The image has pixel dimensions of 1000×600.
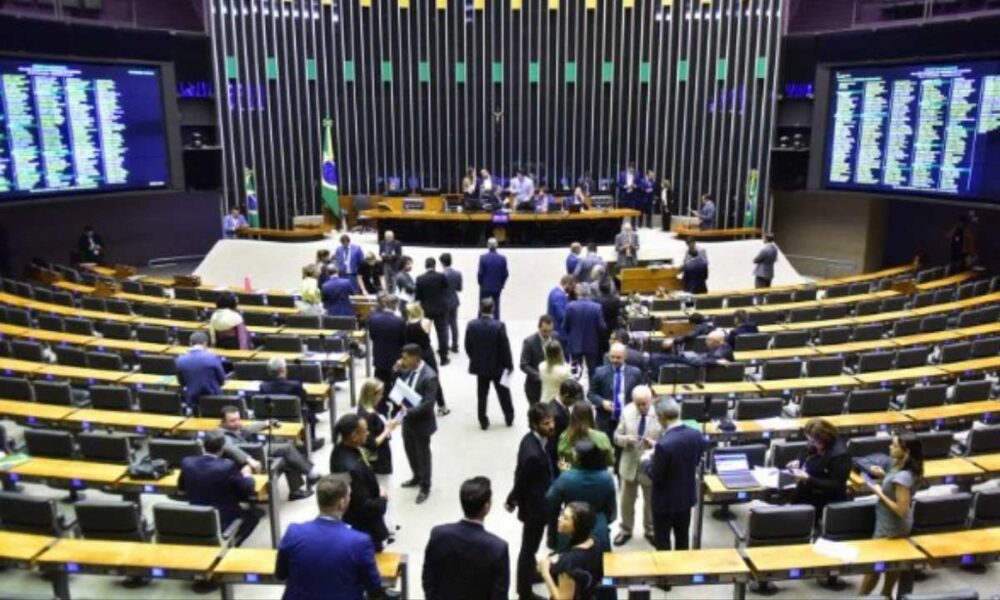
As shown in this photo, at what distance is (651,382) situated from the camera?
7.88m

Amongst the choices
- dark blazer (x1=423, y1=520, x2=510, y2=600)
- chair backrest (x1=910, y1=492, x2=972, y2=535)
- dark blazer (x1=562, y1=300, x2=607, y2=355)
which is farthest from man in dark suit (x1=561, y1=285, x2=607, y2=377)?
dark blazer (x1=423, y1=520, x2=510, y2=600)

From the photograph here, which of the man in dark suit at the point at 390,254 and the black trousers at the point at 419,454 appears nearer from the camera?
the black trousers at the point at 419,454

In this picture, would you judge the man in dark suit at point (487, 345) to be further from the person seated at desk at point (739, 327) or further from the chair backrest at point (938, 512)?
the chair backrest at point (938, 512)

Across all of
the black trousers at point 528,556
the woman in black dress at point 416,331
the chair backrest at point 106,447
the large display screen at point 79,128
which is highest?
the large display screen at point 79,128

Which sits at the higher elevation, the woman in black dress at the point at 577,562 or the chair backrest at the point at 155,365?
the woman in black dress at the point at 577,562

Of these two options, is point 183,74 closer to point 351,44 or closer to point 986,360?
point 351,44

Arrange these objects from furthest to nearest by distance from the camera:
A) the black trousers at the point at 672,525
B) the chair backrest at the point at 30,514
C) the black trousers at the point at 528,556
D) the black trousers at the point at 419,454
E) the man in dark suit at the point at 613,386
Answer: the black trousers at the point at 419,454 → the man in dark suit at the point at 613,386 → the black trousers at the point at 672,525 → the chair backrest at the point at 30,514 → the black trousers at the point at 528,556

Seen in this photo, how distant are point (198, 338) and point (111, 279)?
24.2 ft

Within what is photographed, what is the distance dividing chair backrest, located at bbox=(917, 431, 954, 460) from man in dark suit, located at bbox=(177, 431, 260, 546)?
5.11m

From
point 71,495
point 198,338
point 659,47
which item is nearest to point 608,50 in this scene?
point 659,47

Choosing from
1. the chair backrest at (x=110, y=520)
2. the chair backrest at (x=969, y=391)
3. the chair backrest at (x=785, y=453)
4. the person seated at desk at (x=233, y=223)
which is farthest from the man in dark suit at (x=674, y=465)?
the person seated at desk at (x=233, y=223)

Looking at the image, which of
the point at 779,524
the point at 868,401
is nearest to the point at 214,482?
the point at 779,524

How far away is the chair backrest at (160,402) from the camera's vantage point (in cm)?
707

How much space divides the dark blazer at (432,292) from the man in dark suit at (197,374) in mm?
3242
